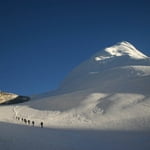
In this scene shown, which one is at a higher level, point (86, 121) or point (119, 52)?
point (119, 52)

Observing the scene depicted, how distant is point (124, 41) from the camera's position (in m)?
178

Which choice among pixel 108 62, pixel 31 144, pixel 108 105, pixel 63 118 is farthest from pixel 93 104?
pixel 108 62

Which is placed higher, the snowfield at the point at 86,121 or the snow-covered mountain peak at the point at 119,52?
the snow-covered mountain peak at the point at 119,52

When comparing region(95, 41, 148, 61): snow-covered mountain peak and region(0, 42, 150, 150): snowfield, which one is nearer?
region(0, 42, 150, 150): snowfield

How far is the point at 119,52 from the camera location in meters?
155

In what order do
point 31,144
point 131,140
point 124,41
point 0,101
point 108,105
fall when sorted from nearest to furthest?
point 31,144 → point 131,140 → point 108,105 → point 0,101 → point 124,41

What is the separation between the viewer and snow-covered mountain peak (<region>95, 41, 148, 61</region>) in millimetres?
145125

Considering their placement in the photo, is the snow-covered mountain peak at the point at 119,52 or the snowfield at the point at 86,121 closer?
the snowfield at the point at 86,121

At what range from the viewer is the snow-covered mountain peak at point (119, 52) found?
145 metres

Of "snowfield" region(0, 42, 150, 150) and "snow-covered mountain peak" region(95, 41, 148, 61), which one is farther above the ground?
"snow-covered mountain peak" region(95, 41, 148, 61)

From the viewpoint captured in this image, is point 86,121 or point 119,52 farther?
point 119,52

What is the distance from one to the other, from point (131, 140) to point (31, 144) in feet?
34.0

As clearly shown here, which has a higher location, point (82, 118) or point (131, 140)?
point (82, 118)

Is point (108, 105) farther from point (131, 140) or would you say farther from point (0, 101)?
point (0, 101)
